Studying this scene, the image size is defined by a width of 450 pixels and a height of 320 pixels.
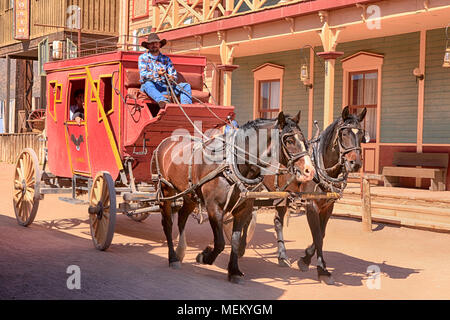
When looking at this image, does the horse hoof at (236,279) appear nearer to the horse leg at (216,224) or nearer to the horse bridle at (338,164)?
the horse leg at (216,224)

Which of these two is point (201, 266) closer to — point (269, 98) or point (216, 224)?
point (216, 224)

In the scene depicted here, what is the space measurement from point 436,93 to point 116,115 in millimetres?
8278

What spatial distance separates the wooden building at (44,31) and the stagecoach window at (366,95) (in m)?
9.03

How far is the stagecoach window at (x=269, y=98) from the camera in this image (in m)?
18.8

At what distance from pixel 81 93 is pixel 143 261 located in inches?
146

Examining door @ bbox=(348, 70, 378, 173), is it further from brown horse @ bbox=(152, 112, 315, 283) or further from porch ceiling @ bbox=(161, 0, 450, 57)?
brown horse @ bbox=(152, 112, 315, 283)

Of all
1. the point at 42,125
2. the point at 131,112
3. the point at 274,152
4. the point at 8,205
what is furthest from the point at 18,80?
the point at 274,152

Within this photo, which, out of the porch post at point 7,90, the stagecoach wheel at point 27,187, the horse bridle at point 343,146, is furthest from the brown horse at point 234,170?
the porch post at point 7,90

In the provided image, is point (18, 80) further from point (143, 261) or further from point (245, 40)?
point (143, 261)

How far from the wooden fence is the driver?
17.0 m

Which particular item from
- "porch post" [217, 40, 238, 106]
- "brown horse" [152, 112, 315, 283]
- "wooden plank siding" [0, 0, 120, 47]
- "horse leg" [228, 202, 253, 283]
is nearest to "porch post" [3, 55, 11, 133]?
"wooden plank siding" [0, 0, 120, 47]

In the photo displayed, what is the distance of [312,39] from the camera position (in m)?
16.2

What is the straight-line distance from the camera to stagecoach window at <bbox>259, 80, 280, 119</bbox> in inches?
741

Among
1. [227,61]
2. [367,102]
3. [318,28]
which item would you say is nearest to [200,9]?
[227,61]
